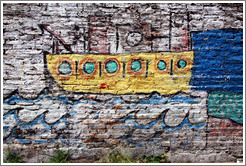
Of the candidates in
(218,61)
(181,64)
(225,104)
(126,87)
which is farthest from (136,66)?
(225,104)

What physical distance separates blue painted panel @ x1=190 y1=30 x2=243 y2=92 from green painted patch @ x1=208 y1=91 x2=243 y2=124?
0.29ft

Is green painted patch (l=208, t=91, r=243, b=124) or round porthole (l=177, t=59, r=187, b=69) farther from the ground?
round porthole (l=177, t=59, r=187, b=69)

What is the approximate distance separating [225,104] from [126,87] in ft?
4.88

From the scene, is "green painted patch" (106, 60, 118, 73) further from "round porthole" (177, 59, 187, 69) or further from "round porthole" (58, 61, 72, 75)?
"round porthole" (177, 59, 187, 69)

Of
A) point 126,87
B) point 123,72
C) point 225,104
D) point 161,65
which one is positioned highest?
point 161,65

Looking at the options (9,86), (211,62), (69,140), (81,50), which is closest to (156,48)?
(211,62)

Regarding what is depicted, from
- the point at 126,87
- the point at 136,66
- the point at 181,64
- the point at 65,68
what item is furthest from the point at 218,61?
the point at 65,68

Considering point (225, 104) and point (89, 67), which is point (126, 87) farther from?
point (225, 104)

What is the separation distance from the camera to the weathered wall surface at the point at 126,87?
264 centimetres

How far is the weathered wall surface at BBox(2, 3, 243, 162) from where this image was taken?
264 cm

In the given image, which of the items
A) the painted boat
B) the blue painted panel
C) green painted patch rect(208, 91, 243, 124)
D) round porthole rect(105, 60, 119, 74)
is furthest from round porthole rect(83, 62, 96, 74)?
green painted patch rect(208, 91, 243, 124)

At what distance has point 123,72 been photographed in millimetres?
2707

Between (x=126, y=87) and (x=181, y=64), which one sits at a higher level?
(x=181, y=64)

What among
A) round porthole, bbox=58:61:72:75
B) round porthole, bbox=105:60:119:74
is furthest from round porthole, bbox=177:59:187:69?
round porthole, bbox=58:61:72:75
